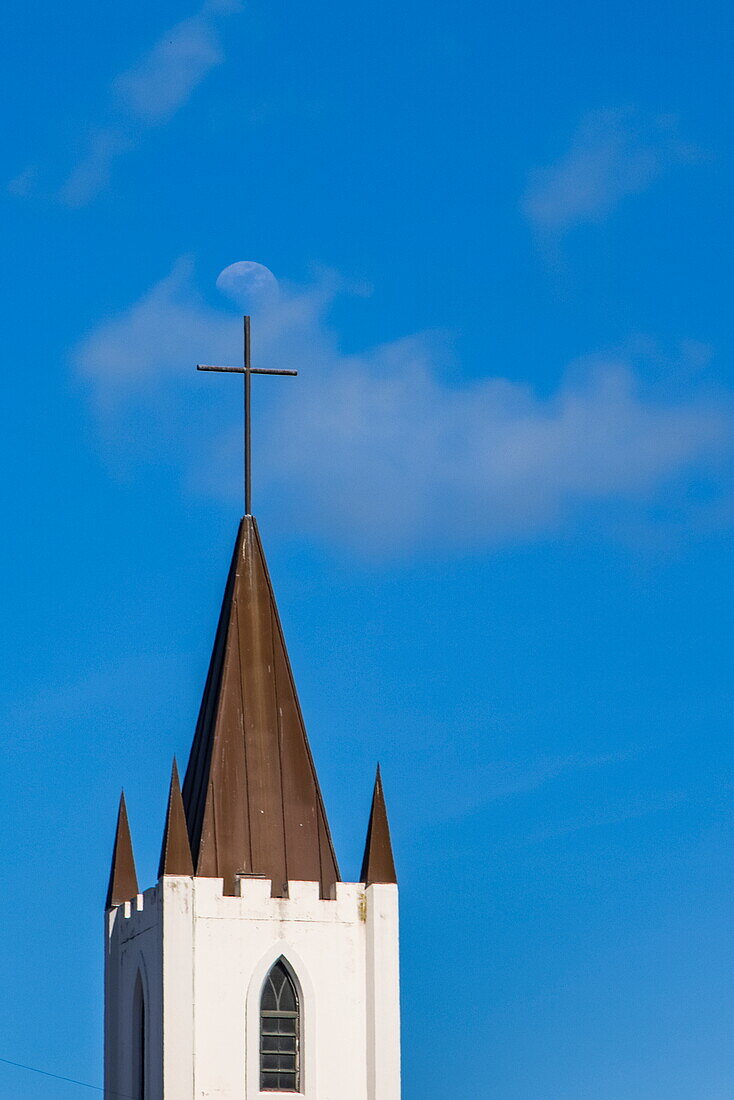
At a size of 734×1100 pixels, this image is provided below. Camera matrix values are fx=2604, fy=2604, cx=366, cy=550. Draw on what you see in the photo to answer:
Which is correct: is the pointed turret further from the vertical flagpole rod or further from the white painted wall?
the vertical flagpole rod

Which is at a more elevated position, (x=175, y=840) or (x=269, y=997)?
(x=175, y=840)

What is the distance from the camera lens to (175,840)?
46.1m

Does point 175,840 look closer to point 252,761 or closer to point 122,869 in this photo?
Result: point 252,761

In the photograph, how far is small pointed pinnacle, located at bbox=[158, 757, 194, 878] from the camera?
45906 millimetres

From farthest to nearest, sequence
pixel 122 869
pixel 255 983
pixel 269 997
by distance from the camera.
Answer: pixel 122 869 → pixel 269 997 → pixel 255 983

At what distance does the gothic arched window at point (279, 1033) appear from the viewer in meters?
45.6

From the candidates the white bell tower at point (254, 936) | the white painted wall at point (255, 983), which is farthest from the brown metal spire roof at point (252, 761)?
the white painted wall at point (255, 983)

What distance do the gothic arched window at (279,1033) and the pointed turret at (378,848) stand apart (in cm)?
243

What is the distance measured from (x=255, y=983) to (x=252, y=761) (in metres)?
4.21

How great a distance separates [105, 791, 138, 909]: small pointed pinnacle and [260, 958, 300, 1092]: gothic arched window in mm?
4514

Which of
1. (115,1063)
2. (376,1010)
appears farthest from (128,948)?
(376,1010)

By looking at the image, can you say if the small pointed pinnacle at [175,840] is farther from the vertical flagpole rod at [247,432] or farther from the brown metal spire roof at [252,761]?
the vertical flagpole rod at [247,432]

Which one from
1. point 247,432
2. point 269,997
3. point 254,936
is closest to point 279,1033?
point 269,997

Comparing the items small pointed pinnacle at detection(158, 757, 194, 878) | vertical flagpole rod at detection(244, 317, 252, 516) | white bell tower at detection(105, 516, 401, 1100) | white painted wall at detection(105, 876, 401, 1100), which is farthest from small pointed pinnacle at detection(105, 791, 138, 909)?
vertical flagpole rod at detection(244, 317, 252, 516)
